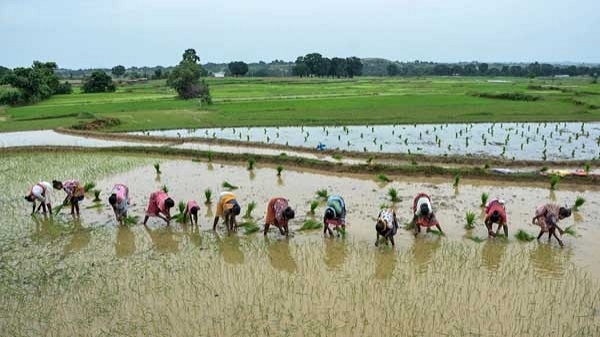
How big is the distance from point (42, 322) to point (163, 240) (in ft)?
9.73

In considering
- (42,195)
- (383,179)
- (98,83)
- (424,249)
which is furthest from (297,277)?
(98,83)

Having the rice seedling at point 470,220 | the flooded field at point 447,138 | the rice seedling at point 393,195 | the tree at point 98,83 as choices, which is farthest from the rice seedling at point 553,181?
the tree at point 98,83

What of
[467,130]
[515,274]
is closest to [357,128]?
[467,130]

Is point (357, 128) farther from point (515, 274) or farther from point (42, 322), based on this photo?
point (42, 322)

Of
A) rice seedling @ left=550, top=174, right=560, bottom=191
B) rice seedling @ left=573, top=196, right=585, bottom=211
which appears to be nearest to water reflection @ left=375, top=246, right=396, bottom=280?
rice seedling @ left=573, top=196, right=585, bottom=211

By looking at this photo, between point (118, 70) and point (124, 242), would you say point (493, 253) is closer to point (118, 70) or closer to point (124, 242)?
point (124, 242)

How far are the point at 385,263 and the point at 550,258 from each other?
269 cm

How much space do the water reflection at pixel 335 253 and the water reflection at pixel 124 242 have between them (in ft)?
11.3

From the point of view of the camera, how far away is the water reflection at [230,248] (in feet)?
25.6

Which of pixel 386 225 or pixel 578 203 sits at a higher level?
pixel 386 225

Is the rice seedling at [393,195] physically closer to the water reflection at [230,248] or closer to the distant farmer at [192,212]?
the water reflection at [230,248]

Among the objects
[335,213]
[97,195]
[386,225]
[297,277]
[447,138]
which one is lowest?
[297,277]

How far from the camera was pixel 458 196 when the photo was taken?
11188 millimetres

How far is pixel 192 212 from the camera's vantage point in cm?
898
